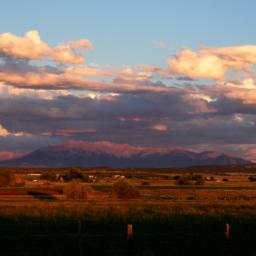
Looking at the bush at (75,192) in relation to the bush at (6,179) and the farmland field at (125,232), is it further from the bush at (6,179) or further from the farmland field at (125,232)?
the bush at (6,179)

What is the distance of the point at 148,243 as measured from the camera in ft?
100

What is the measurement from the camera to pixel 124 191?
81000mm

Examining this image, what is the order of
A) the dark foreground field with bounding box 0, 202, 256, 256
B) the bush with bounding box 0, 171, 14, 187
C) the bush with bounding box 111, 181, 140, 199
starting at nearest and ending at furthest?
the dark foreground field with bounding box 0, 202, 256, 256, the bush with bounding box 111, 181, 140, 199, the bush with bounding box 0, 171, 14, 187

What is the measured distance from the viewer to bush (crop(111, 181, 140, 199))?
80.1 meters

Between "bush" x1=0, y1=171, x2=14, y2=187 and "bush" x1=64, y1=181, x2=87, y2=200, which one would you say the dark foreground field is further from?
"bush" x1=0, y1=171, x2=14, y2=187

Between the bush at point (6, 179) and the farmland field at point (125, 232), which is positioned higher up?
the bush at point (6, 179)

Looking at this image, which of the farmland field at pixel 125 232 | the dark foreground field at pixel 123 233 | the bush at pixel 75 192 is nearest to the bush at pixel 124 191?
the bush at pixel 75 192

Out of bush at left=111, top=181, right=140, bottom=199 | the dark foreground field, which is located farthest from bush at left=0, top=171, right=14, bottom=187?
the dark foreground field

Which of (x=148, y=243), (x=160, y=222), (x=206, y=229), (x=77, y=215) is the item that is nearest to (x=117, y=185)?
(x=77, y=215)

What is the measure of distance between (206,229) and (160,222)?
5493 millimetres

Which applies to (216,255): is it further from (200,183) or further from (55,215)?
(200,183)

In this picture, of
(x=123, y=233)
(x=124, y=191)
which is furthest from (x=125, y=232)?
(x=124, y=191)

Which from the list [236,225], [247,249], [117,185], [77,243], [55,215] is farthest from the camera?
[117,185]

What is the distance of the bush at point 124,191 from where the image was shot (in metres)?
80.1
